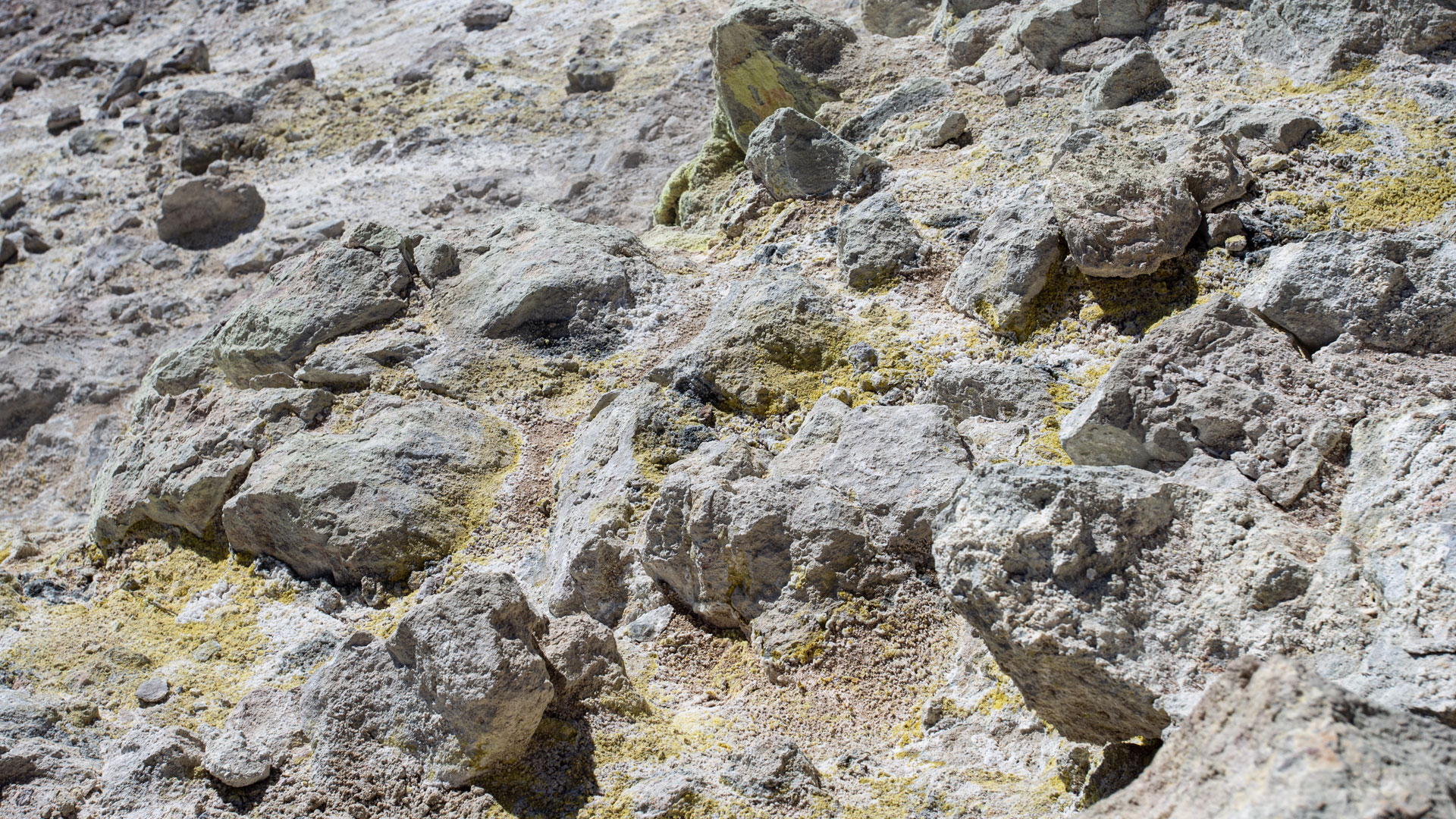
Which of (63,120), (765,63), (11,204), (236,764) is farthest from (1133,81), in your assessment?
(63,120)

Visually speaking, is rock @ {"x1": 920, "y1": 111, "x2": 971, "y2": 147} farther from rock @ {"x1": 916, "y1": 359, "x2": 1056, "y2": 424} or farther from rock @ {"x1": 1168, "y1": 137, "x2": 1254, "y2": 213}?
rock @ {"x1": 916, "y1": 359, "x2": 1056, "y2": 424}

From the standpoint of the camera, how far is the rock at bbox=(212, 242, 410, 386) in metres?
6.70

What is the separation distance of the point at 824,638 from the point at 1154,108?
393 cm

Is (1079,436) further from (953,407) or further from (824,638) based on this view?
(824,638)

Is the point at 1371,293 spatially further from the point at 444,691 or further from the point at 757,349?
the point at 444,691

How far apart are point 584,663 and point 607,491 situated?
1.36 m

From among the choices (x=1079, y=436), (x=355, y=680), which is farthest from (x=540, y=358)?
(x=1079, y=436)

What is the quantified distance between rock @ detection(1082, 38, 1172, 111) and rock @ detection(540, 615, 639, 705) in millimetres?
4529

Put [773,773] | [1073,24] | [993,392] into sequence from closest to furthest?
[773,773] < [993,392] < [1073,24]

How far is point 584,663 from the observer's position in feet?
12.5

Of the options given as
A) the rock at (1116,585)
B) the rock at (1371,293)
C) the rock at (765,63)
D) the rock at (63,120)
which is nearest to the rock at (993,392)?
the rock at (1371,293)

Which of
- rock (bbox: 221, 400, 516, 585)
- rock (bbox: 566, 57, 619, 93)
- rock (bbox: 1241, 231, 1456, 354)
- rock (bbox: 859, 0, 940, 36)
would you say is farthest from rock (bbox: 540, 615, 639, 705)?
rock (bbox: 566, 57, 619, 93)

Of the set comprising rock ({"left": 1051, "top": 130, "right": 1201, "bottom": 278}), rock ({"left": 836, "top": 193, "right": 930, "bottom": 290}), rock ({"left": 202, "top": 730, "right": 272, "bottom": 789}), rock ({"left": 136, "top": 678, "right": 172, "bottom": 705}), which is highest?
rock ({"left": 1051, "top": 130, "right": 1201, "bottom": 278})

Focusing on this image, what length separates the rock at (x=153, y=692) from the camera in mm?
4473
